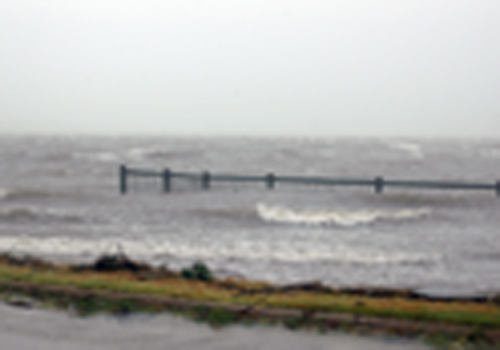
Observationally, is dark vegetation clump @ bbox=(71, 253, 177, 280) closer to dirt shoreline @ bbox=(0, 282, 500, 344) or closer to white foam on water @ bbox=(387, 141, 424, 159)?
dirt shoreline @ bbox=(0, 282, 500, 344)

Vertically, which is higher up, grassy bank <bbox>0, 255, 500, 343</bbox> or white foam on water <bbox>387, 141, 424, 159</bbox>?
grassy bank <bbox>0, 255, 500, 343</bbox>

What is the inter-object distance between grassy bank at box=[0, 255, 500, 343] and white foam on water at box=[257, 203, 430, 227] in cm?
1175

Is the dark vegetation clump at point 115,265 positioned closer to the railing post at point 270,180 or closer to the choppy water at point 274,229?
the choppy water at point 274,229

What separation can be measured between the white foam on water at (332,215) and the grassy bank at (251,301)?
11748mm

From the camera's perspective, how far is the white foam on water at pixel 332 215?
68.4 ft

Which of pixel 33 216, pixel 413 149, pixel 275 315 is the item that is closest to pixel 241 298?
pixel 275 315

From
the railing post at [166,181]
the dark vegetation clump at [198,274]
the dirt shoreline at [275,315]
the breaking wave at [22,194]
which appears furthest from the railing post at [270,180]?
the dirt shoreline at [275,315]

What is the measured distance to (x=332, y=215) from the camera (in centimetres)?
2212

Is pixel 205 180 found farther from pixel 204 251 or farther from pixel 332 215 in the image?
pixel 204 251

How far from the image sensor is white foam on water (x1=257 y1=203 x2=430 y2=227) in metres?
20.8

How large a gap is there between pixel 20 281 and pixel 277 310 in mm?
3249

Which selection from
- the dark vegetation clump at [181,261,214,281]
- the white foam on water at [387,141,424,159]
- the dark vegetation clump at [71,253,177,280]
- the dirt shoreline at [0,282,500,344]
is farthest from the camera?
the white foam on water at [387,141,424,159]

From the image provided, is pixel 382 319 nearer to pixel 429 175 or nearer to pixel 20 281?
pixel 20 281

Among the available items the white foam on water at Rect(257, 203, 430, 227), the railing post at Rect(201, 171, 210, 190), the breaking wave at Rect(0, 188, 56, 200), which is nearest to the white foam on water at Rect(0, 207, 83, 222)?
the breaking wave at Rect(0, 188, 56, 200)
